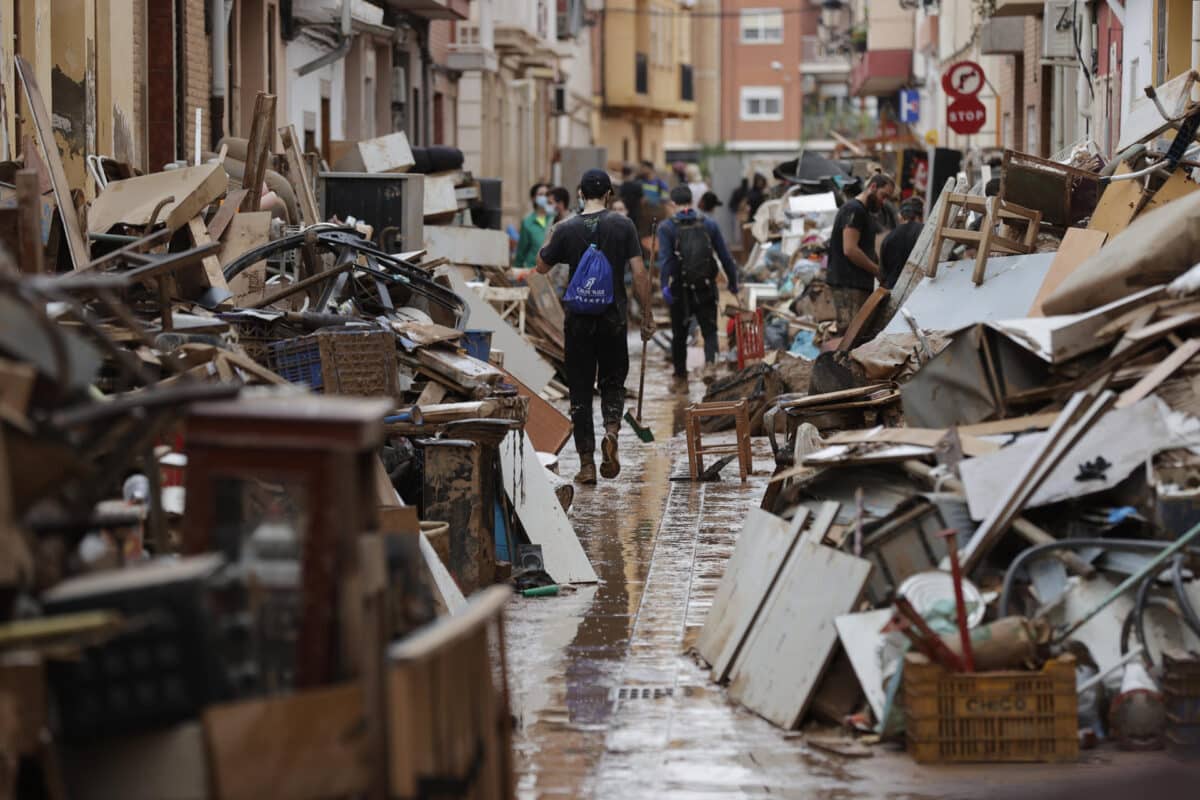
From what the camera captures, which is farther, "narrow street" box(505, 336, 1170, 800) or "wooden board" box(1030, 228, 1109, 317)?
"wooden board" box(1030, 228, 1109, 317)

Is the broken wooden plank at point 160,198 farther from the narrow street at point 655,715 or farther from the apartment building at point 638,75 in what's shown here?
the apartment building at point 638,75

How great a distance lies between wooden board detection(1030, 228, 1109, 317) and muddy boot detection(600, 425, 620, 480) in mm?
3303

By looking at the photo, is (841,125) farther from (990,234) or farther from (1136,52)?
(990,234)

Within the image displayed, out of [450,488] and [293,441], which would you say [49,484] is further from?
[450,488]

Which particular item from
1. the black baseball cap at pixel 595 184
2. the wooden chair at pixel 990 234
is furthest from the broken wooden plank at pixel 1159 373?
the black baseball cap at pixel 595 184

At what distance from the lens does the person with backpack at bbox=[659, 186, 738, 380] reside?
1936 centimetres

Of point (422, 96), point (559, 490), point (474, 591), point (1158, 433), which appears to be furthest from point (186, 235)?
point (422, 96)

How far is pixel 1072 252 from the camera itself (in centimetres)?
1087

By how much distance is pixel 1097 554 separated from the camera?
7.02 metres

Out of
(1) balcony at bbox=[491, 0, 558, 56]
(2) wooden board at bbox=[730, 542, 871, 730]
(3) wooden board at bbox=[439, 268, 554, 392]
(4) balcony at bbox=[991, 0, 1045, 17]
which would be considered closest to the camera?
(2) wooden board at bbox=[730, 542, 871, 730]

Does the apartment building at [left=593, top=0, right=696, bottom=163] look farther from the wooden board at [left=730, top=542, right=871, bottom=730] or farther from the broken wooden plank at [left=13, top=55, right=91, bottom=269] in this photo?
the wooden board at [left=730, top=542, right=871, bottom=730]

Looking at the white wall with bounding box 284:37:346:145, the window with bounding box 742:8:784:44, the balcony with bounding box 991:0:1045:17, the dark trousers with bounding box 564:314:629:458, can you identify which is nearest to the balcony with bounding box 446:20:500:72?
the white wall with bounding box 284:37:346:145

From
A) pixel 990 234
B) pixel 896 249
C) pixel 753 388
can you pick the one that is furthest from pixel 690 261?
pixel 990 234

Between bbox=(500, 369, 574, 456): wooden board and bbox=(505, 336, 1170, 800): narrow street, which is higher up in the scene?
bbox=(500, 369, 574, 456): wooden board
